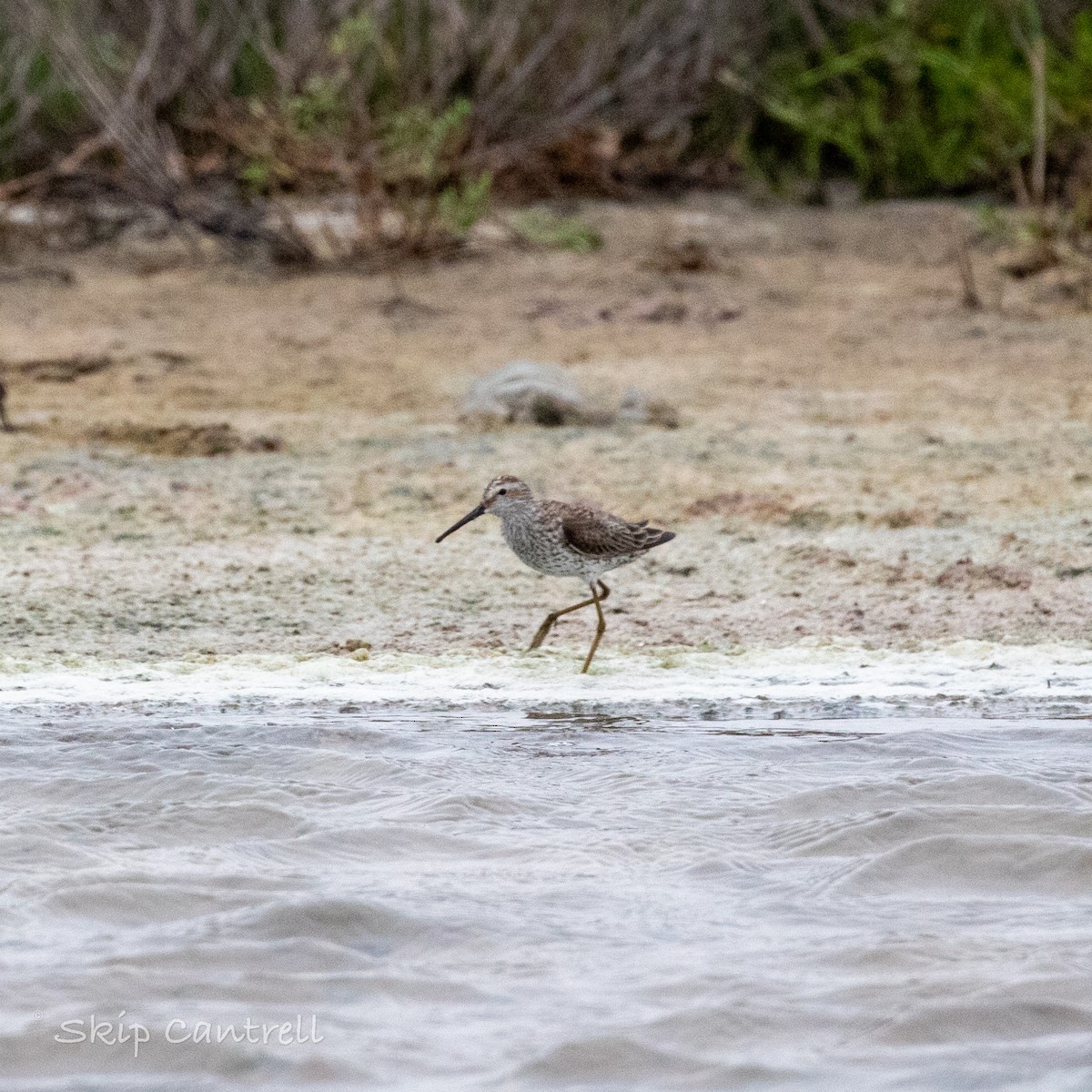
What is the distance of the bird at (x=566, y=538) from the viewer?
598 centimetres

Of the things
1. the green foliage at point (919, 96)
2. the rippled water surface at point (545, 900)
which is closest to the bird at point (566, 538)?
the rippled water surface at point (545, 900)

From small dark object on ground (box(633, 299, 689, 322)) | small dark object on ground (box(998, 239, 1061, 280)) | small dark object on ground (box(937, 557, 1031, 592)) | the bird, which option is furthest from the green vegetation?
the bird

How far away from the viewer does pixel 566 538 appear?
598 centimetres

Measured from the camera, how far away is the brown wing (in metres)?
5.97

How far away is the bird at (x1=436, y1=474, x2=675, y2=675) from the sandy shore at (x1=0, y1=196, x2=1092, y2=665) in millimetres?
256

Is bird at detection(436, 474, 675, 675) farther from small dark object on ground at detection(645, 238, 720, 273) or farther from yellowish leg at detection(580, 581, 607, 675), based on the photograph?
small dark object on ground at detection(645, 238, 720, 273)

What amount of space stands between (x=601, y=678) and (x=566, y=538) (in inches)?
19.5

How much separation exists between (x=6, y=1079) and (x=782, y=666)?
10.0 feet

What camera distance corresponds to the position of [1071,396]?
9.18 m

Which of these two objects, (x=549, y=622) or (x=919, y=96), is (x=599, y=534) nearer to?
(x=549, y=622)

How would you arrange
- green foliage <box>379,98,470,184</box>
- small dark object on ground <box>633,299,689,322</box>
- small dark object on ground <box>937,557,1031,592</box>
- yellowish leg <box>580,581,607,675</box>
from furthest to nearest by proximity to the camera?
1. green foliage <box>379,98,470,184</box>
2. small dark object on ground <box>633,299,689,322</box>
3. small dark object on ground <box>937,557,1031,592</box>
4. yellowish leg <box>580,581,607,675</box>

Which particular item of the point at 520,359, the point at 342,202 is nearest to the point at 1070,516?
the point at 520,359

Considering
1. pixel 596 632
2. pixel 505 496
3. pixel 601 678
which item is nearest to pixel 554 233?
pixel 505 496

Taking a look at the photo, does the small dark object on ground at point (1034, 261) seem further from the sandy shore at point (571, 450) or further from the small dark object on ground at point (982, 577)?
the small dark object on ground at point (982, 577)
